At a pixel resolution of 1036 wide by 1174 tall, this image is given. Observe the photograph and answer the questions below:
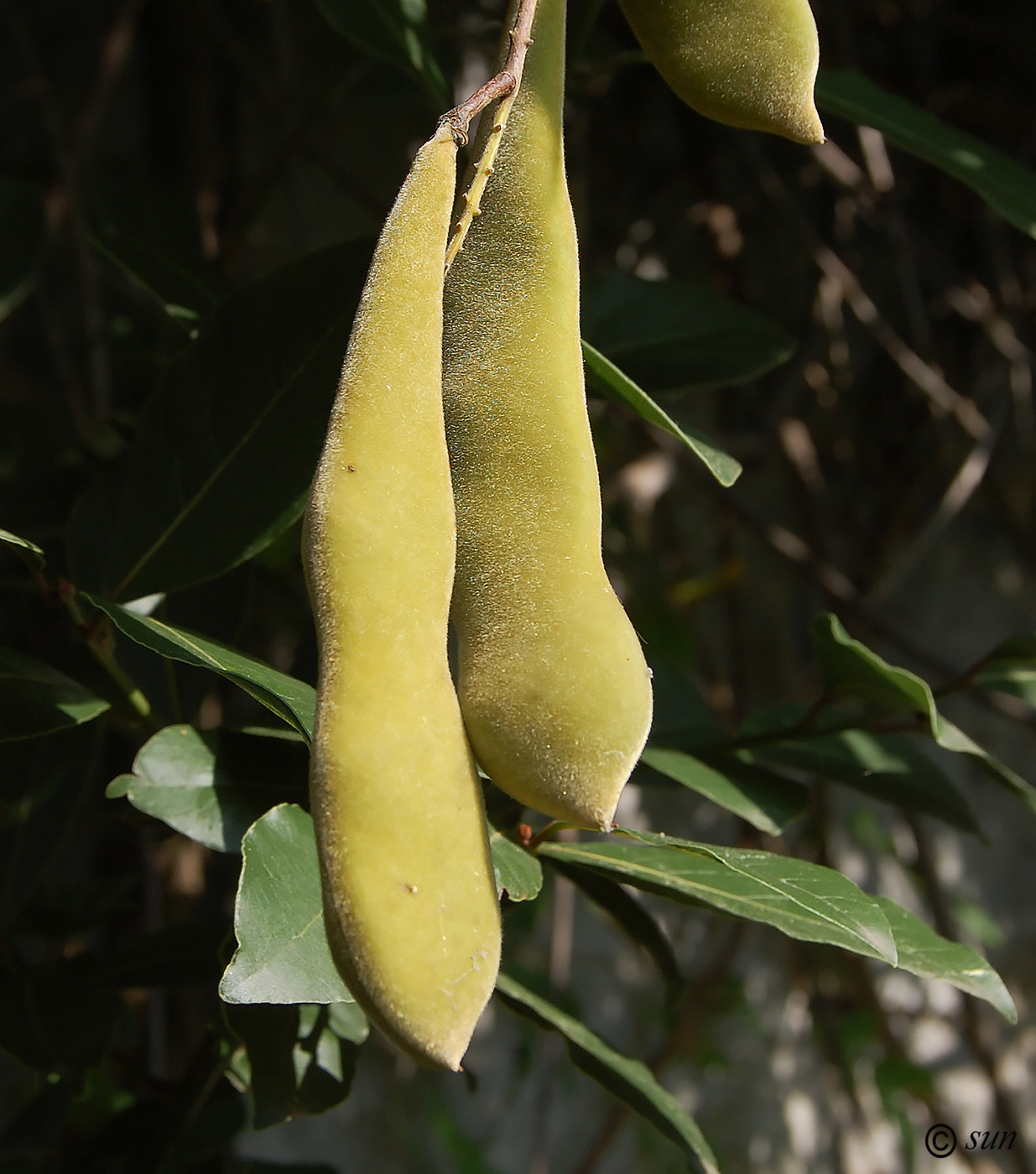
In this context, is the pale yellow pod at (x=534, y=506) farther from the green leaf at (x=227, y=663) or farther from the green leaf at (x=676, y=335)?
the green leaf at (x=676, y=335)

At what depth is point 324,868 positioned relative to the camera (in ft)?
0.94

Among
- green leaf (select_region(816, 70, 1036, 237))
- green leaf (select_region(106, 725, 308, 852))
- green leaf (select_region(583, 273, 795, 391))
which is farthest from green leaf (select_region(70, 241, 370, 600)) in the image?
green leaf (select_region(816, 70, 1036, 237))

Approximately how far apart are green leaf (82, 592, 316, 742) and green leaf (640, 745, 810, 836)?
0.22 meters

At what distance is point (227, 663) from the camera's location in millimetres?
464

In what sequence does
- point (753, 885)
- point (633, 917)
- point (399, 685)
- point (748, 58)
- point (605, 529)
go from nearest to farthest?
point (399, 685), point (748, 58), point (753, 885), point (633, 917), point (605, 529)

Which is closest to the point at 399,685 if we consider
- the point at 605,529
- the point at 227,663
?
the point at 227,663

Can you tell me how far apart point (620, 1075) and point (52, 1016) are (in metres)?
0.36

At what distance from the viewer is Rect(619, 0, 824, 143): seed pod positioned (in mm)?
411

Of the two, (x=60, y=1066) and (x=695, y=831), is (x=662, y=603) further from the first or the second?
(x=60, y=1066)

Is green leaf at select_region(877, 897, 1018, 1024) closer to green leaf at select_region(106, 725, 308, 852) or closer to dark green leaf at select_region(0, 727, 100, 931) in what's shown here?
green leaf at select_region(106, 725, 308, 852)

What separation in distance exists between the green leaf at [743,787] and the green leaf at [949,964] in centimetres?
8

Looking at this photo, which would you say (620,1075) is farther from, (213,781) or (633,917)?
(213,781)

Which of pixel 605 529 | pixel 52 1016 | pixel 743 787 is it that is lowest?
pixel 605 529

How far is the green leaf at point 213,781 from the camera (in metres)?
0.48
